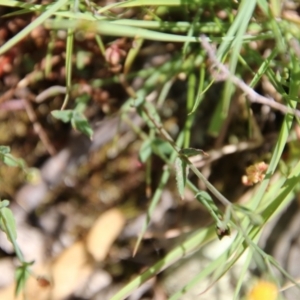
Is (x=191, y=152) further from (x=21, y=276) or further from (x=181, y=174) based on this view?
(x=21, y=276)

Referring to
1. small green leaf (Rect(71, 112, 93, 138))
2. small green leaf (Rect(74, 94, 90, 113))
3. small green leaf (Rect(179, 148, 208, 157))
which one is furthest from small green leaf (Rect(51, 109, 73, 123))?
small green leaf (Rect(179, 148, 208, 157))

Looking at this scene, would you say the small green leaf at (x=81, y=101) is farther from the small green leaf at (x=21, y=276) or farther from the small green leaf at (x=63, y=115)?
the small green leaf at (x=21, y=276)

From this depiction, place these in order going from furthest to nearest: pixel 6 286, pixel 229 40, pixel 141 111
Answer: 1. pixel 6 286
2. pixel 141 111
3. pixel 229 40

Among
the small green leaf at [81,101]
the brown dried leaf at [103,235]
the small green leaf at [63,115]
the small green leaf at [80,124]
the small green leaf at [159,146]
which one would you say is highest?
the small green leaf at [63,115]

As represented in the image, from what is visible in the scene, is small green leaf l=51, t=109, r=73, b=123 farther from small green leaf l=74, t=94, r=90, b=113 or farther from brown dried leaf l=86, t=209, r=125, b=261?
brown dried leaf l=86, t=209, r=125, b=261

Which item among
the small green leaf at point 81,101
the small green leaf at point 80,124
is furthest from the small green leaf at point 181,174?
the small green leaf at point 81,101

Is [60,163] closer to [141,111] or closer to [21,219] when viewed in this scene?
[21,219]

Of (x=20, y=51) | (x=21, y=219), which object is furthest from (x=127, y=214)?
(x=20, y=51)

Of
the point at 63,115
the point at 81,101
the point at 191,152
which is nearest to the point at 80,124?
the point at 63,115
